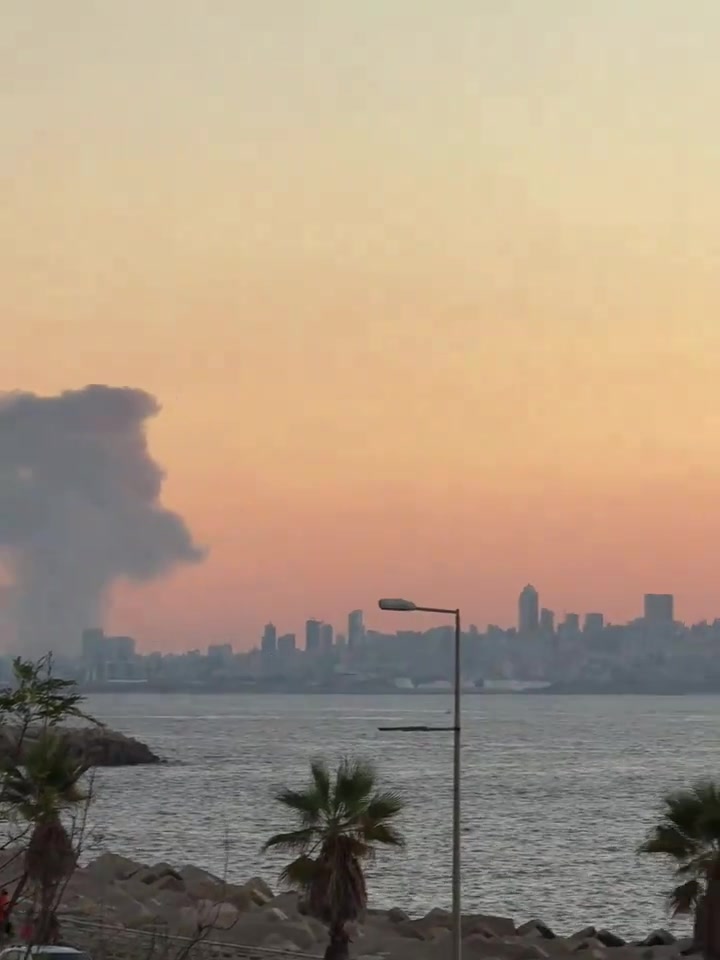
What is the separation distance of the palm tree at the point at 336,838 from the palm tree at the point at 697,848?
544 cm

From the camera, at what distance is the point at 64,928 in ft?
149

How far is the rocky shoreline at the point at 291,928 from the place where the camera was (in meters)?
43.9

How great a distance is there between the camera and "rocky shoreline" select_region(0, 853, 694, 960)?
43.9 metres

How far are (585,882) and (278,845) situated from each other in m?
46.0

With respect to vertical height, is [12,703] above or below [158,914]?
above

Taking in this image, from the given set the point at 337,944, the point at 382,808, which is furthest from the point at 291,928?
the point at 382,808

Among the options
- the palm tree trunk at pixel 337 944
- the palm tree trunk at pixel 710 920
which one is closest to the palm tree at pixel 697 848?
Result: the palm tree trunk at pixel 710 920

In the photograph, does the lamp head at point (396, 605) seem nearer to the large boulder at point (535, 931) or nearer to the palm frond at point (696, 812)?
the palm frond at point (696, 812)

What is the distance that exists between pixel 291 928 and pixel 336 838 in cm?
1312

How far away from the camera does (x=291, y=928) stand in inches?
1800

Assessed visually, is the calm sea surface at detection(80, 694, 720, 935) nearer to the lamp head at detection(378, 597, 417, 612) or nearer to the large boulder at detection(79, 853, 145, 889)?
the large boulder at detection(79, 853, 145, 889)

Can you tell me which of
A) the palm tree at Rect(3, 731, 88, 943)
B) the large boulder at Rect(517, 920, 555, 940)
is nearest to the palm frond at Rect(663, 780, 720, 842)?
the palm tree at Rect(3, 731, 88, 943)

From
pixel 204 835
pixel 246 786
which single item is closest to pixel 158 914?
pixel 204 835

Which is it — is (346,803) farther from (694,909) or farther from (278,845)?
(694,909)
